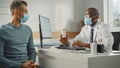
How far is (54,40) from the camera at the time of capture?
167 inches

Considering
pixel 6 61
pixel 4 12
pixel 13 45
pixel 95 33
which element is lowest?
pixel 6 61

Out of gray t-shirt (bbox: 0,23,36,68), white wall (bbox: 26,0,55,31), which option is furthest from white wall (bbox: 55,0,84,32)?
gray t-shirt (bbox: 0,23,36,68)

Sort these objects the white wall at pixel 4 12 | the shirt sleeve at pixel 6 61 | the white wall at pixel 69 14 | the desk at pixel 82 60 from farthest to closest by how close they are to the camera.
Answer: the white wall at pixel 69 14, the white wall at pixel 4 12, the shirt sleeve at pixel 6 61, the desk at pixel 82 60

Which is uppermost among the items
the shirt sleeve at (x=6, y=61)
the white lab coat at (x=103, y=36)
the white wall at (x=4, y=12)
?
the white wall at (x=4, y=12)

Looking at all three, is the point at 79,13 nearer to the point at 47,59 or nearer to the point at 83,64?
the point at 47,59

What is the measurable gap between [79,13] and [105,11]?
0.62m

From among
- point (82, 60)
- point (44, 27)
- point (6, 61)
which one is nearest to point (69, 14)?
point (44, 27)

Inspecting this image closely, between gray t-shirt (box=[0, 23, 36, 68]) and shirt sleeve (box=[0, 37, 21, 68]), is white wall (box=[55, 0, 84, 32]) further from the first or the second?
shirt sleeve (box=[0, 37, 21, 68])

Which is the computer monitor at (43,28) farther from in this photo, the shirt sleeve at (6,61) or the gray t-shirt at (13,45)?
the shirt sleeve at (6,61)

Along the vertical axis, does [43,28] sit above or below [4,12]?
below

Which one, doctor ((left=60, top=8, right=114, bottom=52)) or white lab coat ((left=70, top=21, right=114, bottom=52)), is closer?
white lab coat ((left=70, top=21, right=114, bottom=52))

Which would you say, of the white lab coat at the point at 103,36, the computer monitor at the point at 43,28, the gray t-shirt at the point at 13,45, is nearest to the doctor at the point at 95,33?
the white lab coat at the point at 103,36

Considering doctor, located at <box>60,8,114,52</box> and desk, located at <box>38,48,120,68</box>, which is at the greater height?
doctor, located at <box>60,8,114,52</box>

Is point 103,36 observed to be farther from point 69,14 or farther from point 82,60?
point 69,14
